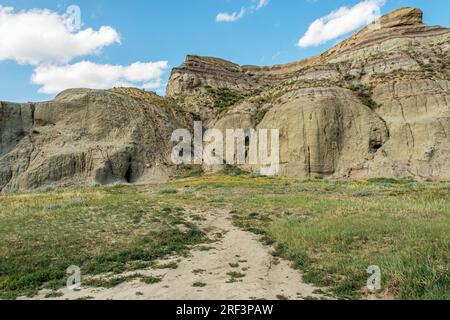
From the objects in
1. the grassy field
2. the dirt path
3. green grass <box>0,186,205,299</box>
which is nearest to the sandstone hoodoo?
the grassy field

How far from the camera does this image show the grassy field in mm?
9086

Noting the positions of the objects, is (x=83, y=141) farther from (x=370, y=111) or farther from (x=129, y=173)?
(x=370, y=111)

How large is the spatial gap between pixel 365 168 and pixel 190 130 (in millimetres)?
28967

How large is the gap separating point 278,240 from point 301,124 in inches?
1527

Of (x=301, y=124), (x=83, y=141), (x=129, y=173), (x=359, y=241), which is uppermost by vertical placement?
(x=301, y=124)

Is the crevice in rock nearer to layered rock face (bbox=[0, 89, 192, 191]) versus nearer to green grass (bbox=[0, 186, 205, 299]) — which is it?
layered rock face (bbox=[0, 89, 192, 191])

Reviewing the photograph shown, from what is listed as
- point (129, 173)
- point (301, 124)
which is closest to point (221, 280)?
point (301, 124)

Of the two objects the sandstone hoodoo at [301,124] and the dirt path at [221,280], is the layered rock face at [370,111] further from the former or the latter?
the dirt path at [221,280]

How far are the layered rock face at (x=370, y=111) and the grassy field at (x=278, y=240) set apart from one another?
26.0m

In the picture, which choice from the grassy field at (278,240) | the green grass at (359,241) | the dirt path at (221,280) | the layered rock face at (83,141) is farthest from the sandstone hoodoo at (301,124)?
the dirt path at (221,280)

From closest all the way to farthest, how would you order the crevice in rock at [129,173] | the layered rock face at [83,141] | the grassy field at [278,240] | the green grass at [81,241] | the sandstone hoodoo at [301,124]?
1. the grassy field at [278,240]
2. the green grass at [81,241]
3. the sandstone hoodoo at [301,124]
4. the layered rock face at [83,141]
5. the crevice in rock at [129,173]

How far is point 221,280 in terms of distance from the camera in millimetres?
9516

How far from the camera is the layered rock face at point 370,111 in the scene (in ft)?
148
